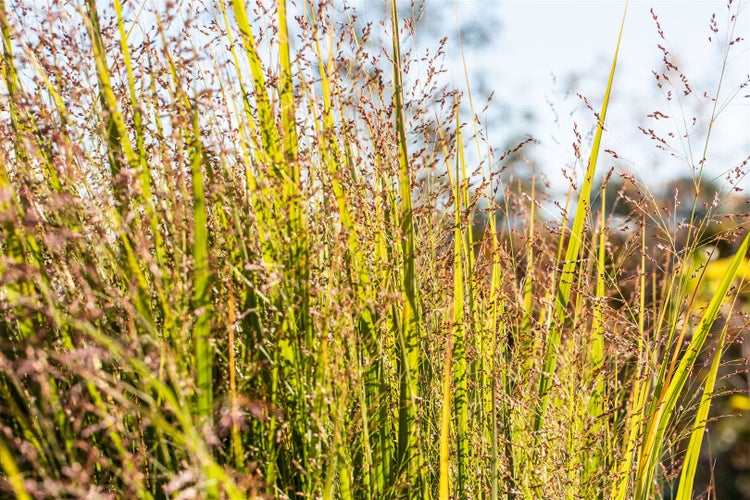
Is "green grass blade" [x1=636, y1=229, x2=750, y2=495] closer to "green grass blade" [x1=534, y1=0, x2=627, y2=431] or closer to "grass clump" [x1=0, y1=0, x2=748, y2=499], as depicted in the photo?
"grass clump" [x1=0, y1=0, x2=748, y2=499]

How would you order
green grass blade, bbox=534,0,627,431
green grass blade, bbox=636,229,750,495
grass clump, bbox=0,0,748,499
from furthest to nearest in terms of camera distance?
green grass blade, bbox=534,0,627,431
green grass blade, bbox=636,229,750,495
grass clump, bbox=0,0,748,499

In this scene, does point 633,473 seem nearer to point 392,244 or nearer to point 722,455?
point 392,244

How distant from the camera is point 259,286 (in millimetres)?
1340

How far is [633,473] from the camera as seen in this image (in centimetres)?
177

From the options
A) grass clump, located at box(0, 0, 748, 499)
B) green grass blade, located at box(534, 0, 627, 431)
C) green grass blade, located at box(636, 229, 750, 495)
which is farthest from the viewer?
green grass blade, located at box(534, 0, 627, 431)

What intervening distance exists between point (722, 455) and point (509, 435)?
495 cm

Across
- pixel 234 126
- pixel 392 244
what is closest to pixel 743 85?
pixel 392 244

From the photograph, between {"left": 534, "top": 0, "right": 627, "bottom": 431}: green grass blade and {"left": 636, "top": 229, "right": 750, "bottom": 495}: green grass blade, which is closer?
{"left": 636, "top": 229, "right": 750, "bottom": 495}: green grass blade

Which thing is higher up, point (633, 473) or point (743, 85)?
point (743, 85)

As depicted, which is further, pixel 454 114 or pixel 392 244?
pixel 454 114

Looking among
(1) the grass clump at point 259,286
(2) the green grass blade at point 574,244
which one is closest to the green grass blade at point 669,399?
(1) the grass clump at point 259,286

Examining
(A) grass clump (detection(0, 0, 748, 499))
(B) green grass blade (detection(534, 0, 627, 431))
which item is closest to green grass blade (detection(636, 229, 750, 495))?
(A) grass clump (detection(0, 0, 748, 499))

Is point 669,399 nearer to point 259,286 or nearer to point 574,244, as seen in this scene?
point 574,244

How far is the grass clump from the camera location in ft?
3.65
